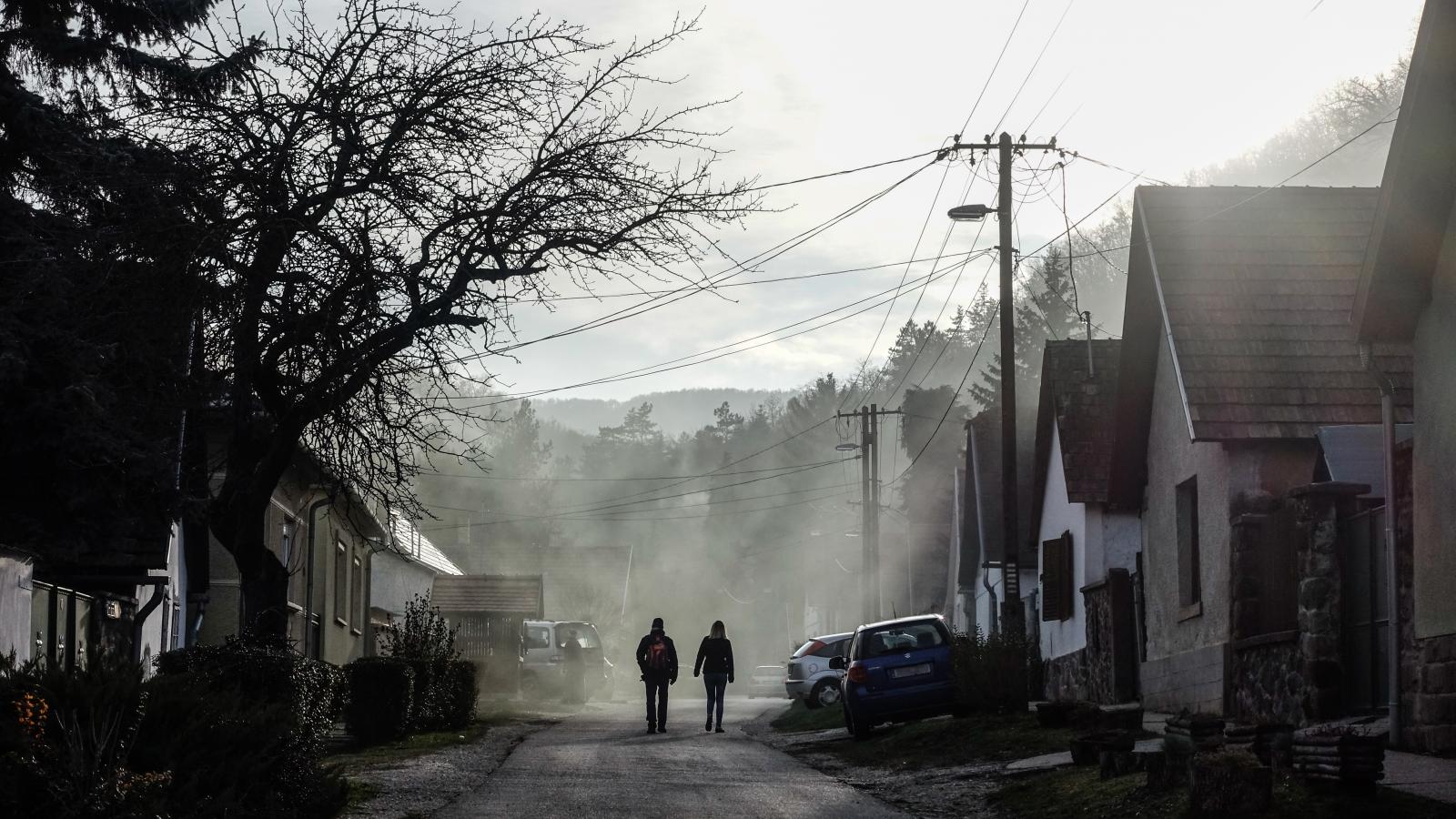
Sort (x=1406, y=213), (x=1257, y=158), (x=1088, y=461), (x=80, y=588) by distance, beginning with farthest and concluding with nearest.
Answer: (x=1257, y=158), (x=1088, y=461), (x=80, y=588), (x=1406, y=213)

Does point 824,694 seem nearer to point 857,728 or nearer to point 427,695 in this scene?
point 857,728

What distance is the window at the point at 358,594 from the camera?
38.9 metres

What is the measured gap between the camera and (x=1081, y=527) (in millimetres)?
26828

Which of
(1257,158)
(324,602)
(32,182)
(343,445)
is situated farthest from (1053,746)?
(1257,158)

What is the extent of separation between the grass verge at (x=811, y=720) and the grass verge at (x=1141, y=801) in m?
14.2

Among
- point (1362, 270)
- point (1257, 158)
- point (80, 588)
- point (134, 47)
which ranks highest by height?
point (1257, 158)

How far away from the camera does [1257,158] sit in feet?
250

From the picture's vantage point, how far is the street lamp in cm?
2502

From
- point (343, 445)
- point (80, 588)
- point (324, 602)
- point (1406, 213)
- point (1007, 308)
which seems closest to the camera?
point (1406, 213)

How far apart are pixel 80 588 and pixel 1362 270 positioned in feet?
49.6

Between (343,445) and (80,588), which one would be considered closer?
(343,445)

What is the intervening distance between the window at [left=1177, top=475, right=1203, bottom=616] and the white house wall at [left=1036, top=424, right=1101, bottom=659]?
16.6ft

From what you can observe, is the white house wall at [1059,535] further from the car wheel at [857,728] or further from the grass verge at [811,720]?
the car wheel at [857,728]

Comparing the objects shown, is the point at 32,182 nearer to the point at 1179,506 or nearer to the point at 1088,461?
the point at 1179,506
